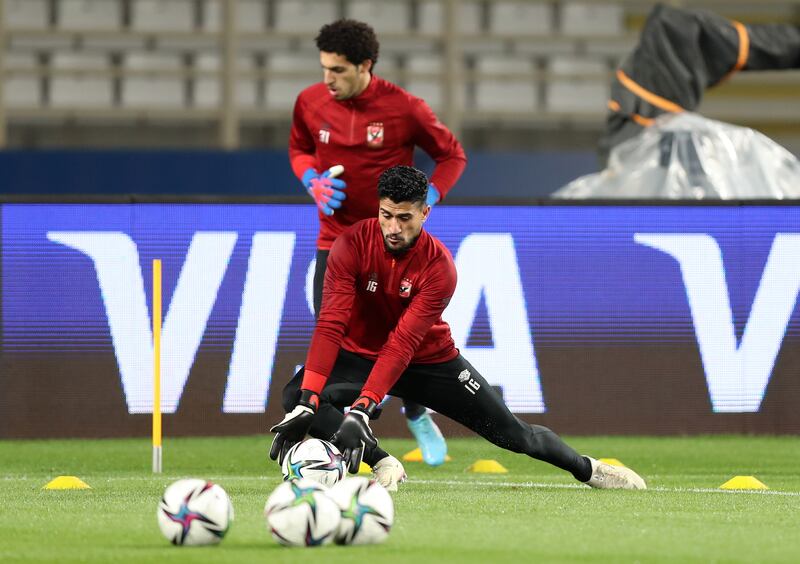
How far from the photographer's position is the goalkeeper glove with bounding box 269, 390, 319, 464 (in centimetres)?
625

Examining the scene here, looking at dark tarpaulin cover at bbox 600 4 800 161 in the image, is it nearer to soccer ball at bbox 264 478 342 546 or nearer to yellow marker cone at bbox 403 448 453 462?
yellow marker cone at bbox 403 448 453 462

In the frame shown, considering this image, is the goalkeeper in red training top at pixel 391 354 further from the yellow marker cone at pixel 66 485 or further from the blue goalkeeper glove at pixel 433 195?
the yellow marker cone at pixel 66 485

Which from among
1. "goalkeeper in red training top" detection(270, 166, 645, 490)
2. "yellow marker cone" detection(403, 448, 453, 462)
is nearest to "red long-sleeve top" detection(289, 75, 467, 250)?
"goalkeeper in red training top" detection(270, 166, 645, 490)

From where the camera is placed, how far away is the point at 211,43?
17.6 metres

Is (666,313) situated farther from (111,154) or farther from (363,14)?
(363,14)

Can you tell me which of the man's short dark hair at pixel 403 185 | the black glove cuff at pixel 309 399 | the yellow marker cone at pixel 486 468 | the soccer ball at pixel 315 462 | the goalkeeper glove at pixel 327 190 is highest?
the man's short dark hair at pixel 403 185

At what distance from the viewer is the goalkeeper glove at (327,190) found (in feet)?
23.8

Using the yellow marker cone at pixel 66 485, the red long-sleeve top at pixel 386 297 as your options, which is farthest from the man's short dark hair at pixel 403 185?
the yellow marker cone at pixel 66 485

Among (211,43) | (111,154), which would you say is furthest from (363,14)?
(111,154)

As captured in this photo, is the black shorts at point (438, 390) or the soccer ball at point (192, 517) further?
the black shorts at point (438, 390)

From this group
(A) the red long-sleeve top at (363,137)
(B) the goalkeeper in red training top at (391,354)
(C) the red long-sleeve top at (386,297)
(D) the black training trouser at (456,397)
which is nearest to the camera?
(B) the goalkeeper in red training top at (391,354)

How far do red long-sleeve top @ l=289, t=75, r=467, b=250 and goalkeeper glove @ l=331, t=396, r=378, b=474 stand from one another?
156 cm

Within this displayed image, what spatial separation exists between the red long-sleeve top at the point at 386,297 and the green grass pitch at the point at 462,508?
1.96 ft

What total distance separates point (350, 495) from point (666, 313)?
5598 mm
